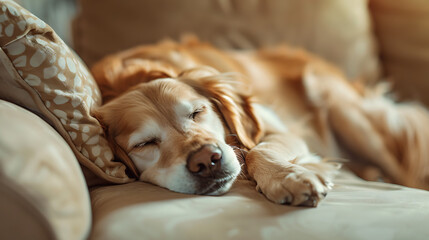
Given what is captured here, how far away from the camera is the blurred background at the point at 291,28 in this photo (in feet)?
7.93

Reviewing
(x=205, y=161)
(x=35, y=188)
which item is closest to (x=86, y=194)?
(x=35, y=188)

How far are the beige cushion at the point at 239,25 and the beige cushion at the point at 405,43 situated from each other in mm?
120

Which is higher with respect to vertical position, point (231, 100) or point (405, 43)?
point (405, 43)

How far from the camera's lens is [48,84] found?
49.4 inches

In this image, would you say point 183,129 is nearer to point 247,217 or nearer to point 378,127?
point 247,217

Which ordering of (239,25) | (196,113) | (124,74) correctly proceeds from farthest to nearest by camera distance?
(239,25)
(124,74)
(196,113)

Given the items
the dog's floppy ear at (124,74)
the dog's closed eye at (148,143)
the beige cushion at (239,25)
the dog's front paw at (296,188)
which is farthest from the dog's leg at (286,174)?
the beige cushion at (239,25)

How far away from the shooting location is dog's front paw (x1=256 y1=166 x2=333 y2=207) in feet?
3.75

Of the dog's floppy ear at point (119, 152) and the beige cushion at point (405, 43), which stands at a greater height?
the beige cushion at point (405, 43)

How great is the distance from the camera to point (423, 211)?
1.12 m

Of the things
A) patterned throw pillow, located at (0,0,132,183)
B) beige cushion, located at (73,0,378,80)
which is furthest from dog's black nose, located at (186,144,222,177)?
beige cushion, located at (73,0,378,80)

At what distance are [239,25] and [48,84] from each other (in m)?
1.55

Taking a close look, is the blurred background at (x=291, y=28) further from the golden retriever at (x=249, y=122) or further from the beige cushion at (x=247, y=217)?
the beige cushion at (x=247, y=217)

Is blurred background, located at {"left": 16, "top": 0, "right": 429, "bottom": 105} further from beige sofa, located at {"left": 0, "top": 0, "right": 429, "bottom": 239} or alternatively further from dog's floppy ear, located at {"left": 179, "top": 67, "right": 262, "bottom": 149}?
beige sofa, located at {"left": 0, "top": 0, "right": 429, "bottom": 239}
